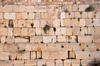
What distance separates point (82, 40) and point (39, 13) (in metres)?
3.09

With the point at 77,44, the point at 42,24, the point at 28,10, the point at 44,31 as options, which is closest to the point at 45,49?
the point at 44,31

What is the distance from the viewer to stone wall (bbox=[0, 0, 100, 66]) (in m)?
5.89

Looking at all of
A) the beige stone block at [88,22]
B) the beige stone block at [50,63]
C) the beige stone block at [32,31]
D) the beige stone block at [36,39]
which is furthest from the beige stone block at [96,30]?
the beige stone block at [32,31]

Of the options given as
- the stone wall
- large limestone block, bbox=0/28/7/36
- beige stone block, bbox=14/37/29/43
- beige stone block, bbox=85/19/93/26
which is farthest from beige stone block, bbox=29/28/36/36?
beige stone block, bbox=85/19/93/26

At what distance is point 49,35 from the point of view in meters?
6.04

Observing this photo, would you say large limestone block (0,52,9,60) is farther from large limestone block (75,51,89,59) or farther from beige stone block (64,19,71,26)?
large limestone block (75,51,89,59)

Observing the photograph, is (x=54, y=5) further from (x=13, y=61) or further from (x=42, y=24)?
(x=13, y=61)

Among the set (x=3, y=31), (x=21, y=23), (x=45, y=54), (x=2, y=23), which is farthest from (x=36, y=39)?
(x=2, y=23)

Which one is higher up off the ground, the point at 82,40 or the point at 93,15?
the point at 93,15

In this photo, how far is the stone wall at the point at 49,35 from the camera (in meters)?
5.89

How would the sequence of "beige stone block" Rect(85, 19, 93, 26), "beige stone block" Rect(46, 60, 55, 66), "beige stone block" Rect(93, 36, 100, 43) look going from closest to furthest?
"beige stone block" Rect(46, 60, 55, 66)
"beige stone block" Rect(93, 36, 100, 43)
"beige stone block" Rect(85, 19, 93, 26)

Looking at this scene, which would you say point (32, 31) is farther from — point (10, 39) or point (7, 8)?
point (7, 8)

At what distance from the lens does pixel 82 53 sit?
5883 mm

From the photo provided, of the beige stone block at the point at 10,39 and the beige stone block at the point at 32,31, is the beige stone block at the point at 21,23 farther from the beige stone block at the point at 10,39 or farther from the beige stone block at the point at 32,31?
the beige stone block at the point at 10,39
